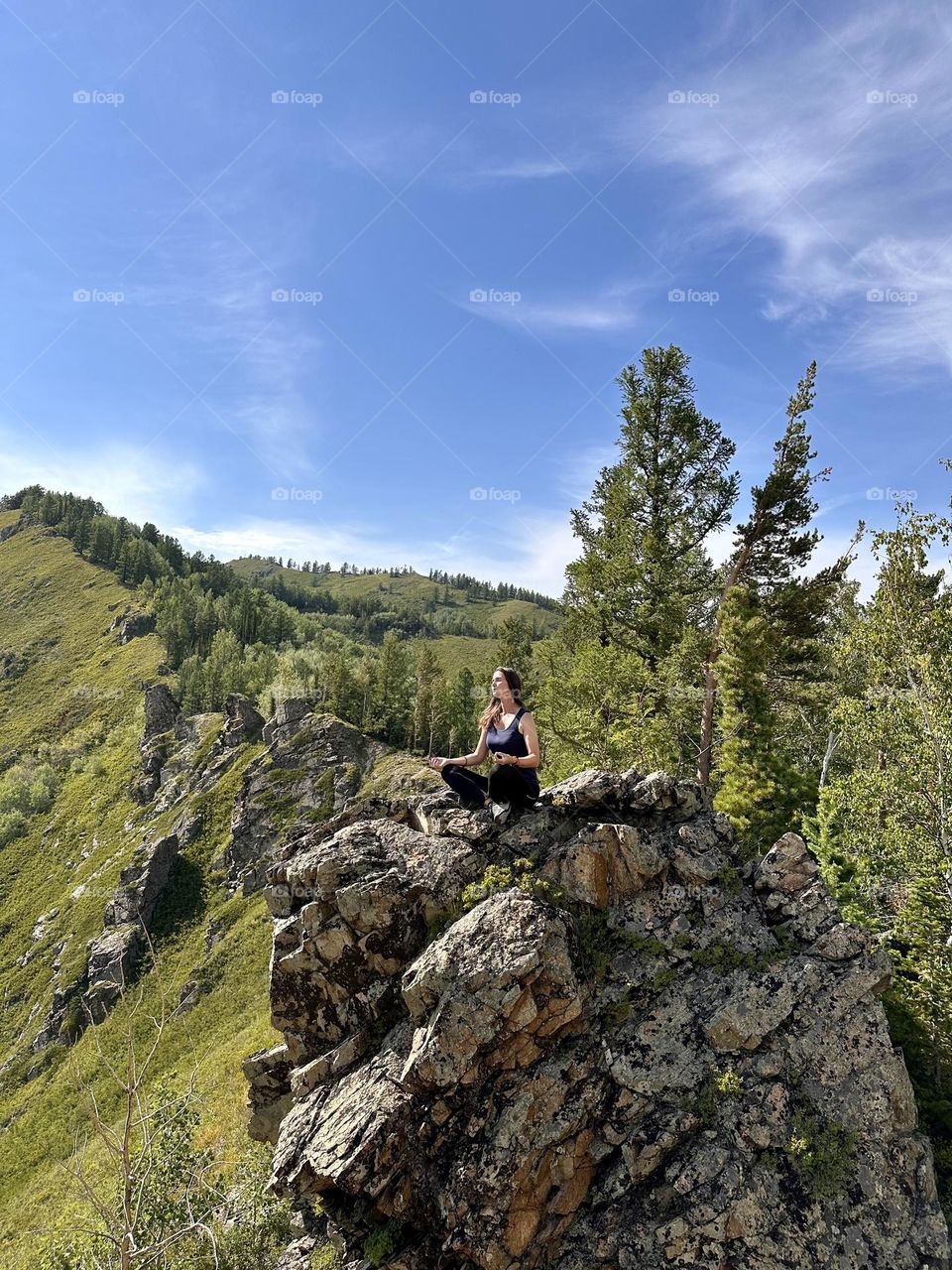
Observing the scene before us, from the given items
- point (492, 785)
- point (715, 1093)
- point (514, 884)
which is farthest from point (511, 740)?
point (715, 1093)

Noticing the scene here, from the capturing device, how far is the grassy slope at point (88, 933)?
36500 mm

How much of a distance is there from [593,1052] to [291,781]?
203ft

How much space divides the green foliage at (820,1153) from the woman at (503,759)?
7.39 metres

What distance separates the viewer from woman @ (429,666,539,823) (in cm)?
1313

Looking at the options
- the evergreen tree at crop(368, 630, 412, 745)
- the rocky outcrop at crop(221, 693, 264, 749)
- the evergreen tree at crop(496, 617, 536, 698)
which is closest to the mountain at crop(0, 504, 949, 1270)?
the evergreen tree at crop(496, 617, 536, 698)

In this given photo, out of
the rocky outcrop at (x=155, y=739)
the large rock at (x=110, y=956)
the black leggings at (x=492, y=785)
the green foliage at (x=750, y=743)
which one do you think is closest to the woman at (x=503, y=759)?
the black leggings at (x=492, y=785)

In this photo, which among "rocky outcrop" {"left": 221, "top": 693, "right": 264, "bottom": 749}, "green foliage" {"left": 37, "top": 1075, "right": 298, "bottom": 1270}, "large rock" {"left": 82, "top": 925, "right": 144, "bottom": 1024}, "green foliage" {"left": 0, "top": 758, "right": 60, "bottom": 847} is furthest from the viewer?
"green foliage" {"left": 0, "top": 758, "right": 60, "bottom": 847}

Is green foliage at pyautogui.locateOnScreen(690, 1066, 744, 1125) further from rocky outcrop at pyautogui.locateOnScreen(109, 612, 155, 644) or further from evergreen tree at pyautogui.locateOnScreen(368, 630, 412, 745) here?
rocky outcrop at pyautogui.locateOnScreen(109, 612, 155, 644)

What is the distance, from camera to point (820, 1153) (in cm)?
1061

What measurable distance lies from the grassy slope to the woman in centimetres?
761

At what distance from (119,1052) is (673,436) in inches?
2335

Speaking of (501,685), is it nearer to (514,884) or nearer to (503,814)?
(503,814)

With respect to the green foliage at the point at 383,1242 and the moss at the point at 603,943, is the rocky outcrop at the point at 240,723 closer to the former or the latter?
the green foliage at the point at 383,1242

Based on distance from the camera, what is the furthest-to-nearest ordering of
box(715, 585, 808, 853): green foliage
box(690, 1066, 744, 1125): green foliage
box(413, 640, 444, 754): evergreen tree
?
box(413, 640, 444, 754): evergreen tree < box(715, 585, 808, 853): green foliage < box(690, 1066, 744, 1125): green foliage
